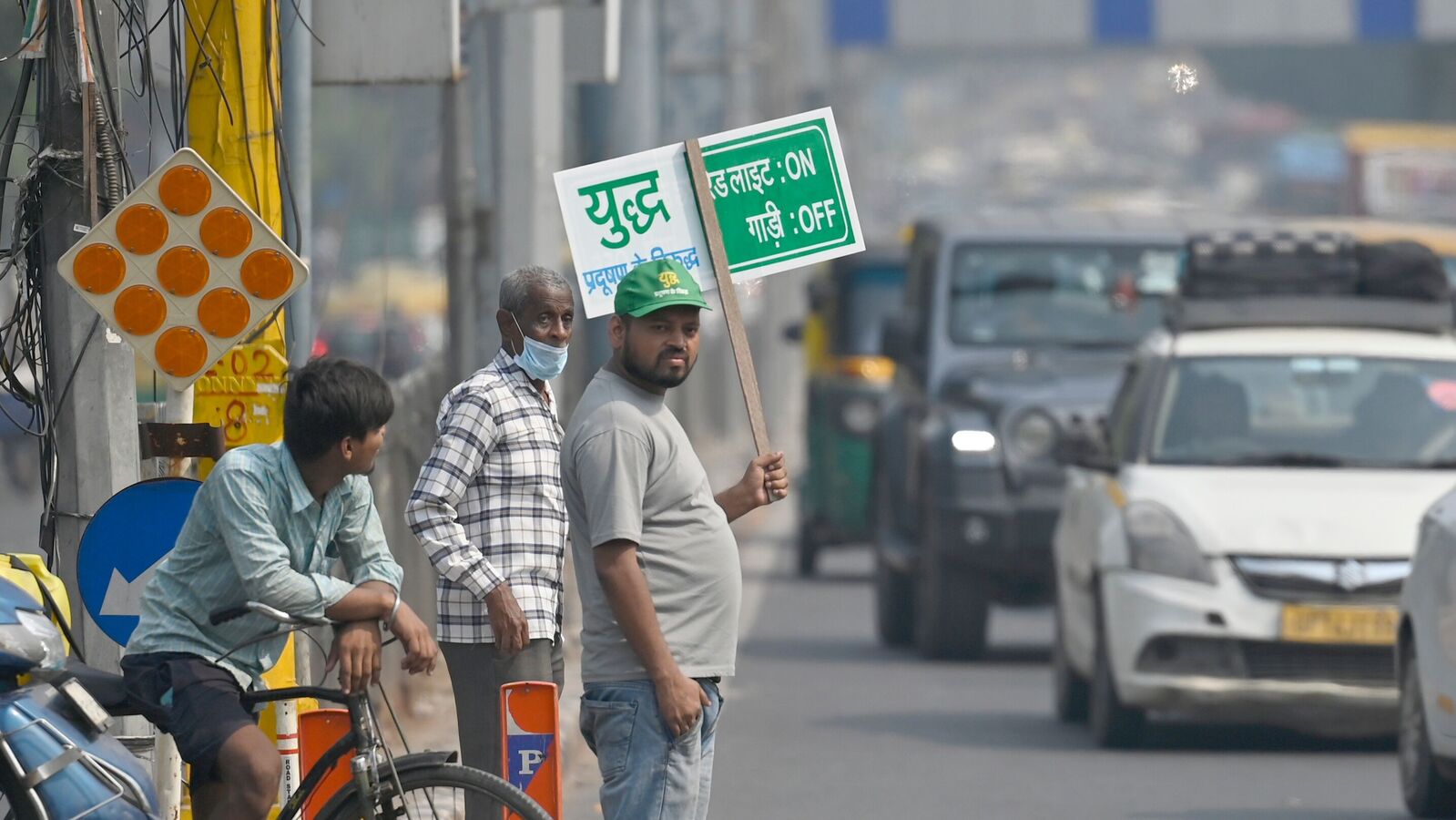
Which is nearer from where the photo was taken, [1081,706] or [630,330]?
[630,330]

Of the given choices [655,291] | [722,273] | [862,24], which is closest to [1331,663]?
[722,273]

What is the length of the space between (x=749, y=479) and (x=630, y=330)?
56 centimetres

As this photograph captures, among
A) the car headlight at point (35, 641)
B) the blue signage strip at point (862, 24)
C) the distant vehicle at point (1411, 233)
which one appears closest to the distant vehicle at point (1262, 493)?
the distant vehicle at point (1411, 233)

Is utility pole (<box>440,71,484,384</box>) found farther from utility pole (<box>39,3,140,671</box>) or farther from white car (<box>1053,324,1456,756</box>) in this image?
utility pole (<box>39,3,140,671</box>)

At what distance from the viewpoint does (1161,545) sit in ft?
36.1

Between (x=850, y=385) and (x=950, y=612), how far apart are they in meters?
6.30

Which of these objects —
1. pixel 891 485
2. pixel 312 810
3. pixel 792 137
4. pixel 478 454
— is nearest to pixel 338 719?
pixel 312 810

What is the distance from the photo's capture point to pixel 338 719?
626 centimetres

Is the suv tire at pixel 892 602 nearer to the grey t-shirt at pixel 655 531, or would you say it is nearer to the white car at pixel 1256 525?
the white car at pixel 1256 525

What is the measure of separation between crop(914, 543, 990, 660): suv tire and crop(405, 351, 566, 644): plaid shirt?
8.32 metres

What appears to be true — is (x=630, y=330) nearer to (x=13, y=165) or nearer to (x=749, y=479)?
(x=749, y=479)

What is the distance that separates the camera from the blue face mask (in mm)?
6957

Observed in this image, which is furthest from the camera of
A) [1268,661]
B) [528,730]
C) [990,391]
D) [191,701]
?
[990,391]

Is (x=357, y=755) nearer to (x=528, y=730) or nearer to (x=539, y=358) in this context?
(x=528, y=730)
